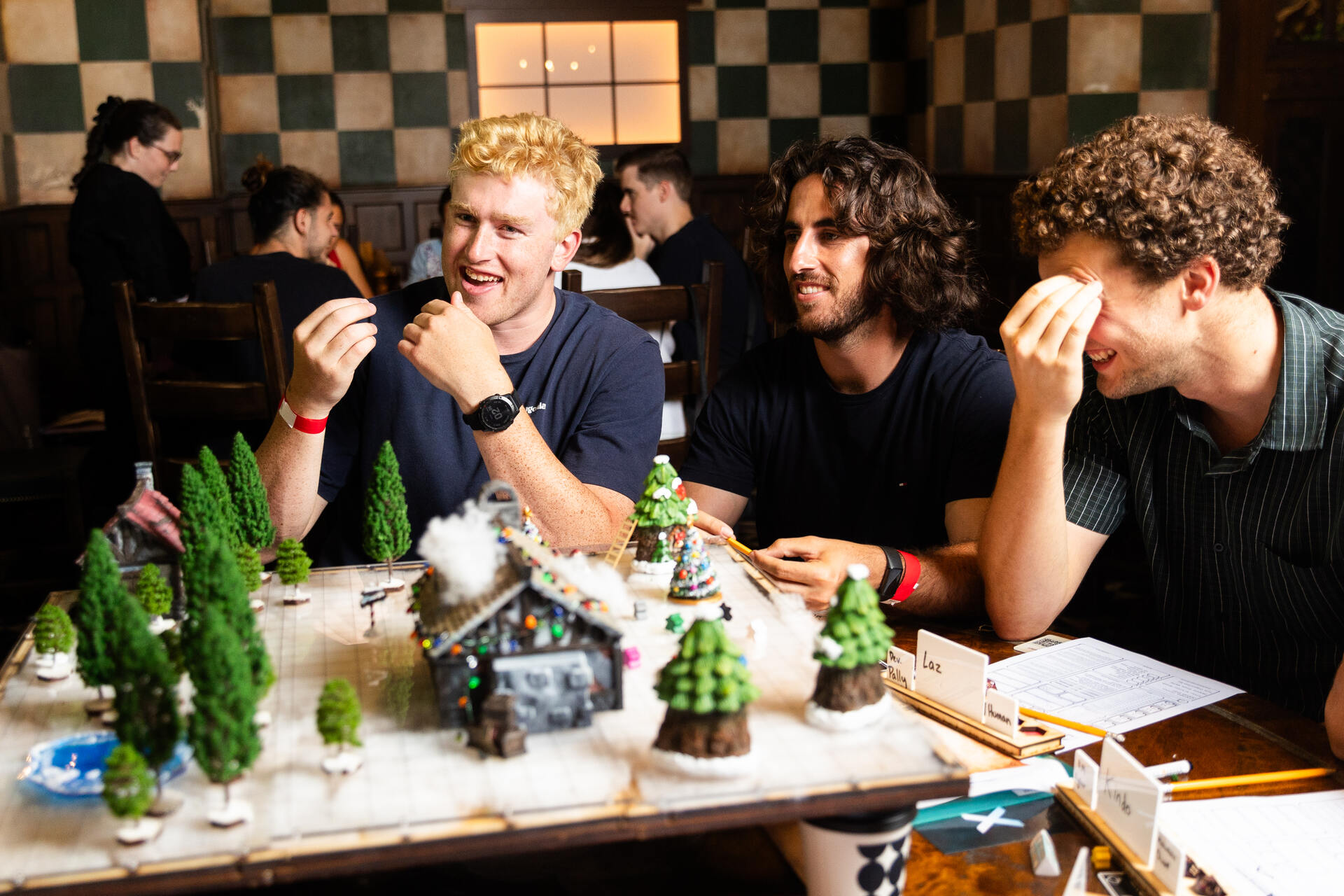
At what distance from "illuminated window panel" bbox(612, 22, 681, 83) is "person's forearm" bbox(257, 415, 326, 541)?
4.64m

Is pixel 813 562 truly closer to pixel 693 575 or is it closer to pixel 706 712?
pixel 693 575

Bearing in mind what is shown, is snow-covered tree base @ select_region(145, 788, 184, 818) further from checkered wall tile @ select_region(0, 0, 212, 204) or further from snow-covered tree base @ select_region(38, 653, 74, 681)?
checkered wall tile @ select_region(0, 0, 212, 204)

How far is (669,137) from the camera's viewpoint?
237 inches

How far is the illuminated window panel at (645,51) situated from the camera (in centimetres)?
587

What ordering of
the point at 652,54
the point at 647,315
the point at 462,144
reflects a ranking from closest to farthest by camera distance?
the point at 462,144
the point at 647,315
the point at 652,54

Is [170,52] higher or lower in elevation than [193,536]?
higher

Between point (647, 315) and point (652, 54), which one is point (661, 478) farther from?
point (652, 54)

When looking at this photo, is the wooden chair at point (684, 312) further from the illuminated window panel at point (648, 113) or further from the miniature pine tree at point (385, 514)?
the illuminated window panel at point (648, 113)

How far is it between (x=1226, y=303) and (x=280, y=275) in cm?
269

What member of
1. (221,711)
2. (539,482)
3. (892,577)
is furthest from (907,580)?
(221,711)

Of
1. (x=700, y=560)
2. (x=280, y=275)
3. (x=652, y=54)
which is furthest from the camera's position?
(x=652, y=54)

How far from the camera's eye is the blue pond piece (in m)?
0.85

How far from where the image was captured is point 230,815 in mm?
793

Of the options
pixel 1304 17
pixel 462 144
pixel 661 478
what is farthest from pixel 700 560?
pixel 1304 17
